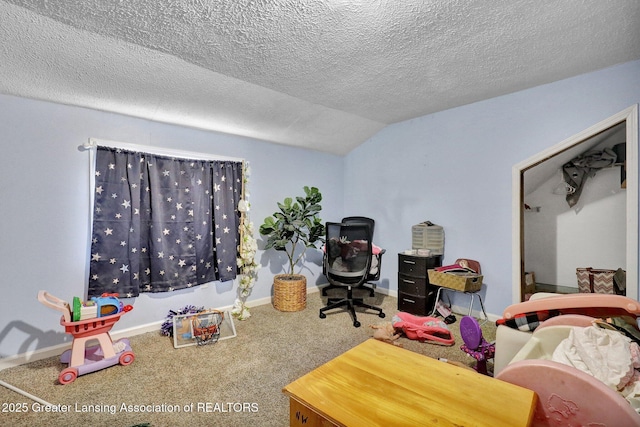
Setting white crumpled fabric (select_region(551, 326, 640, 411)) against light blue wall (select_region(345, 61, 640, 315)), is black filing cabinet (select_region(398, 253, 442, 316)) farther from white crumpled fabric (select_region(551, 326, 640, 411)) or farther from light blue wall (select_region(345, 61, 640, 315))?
white crumpled fabric (select_region(551, 326, 640, 411))

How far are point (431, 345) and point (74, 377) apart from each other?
110 inches

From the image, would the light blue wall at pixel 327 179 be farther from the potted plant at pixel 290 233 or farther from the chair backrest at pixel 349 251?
the chair backrest at pixel 349 251

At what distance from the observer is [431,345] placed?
2.59m

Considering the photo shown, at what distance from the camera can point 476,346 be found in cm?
213

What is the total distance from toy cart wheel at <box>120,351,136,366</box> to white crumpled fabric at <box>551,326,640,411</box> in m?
2.82

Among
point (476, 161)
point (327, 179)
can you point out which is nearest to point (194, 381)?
point (327, 179)

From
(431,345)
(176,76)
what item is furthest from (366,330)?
(176,76)

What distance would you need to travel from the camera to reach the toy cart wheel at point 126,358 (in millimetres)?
2225

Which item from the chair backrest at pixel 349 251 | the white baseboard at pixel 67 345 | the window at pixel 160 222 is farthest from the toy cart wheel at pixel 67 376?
the chair backrest at pixel 349 251

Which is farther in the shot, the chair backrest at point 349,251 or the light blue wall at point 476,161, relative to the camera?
the chair backrest at point 349,251

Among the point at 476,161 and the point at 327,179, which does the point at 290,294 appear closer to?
the point at 327,179

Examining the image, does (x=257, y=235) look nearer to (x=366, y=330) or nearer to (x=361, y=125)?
(x=366, y=330)

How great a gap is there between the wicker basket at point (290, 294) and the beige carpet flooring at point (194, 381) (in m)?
0.45

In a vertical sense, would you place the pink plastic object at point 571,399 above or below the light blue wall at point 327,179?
below
